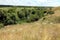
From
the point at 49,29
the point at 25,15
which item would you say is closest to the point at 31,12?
the point at 25,15

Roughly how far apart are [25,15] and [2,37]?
52.6 metres

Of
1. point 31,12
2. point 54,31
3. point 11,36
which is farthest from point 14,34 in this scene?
point 31,12

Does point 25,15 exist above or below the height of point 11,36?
below

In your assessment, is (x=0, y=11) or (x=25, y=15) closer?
(x=0, y=11)

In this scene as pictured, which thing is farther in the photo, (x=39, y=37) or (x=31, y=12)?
(x=31, y=12)

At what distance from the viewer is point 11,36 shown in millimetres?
5191

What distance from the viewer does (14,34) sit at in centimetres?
540

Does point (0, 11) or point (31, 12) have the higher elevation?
point (0, 11)

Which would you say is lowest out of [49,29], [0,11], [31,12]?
[31,12]

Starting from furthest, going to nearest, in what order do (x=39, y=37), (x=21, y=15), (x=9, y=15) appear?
1. (x=21, y=15)
2. (x=9, y=15)
3. (x=39, y=37)

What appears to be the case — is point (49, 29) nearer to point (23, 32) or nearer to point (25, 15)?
point (23, 32)

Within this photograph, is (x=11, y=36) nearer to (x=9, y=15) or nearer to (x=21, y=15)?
(x=9, y=15)

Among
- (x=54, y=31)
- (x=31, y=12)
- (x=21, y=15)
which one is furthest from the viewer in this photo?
(x=31, y=12)

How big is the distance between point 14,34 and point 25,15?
5238 cm
